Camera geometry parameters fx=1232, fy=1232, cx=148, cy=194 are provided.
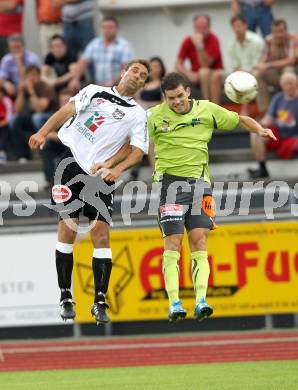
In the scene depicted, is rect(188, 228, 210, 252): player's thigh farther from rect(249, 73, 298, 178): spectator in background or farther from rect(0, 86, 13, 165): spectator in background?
rect(0, 86, 13, 165): spectator in background

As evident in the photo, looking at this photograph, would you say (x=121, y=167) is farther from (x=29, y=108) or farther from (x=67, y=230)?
(x=29, y=108)

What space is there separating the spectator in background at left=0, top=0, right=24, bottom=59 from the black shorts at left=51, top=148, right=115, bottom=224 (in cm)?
805

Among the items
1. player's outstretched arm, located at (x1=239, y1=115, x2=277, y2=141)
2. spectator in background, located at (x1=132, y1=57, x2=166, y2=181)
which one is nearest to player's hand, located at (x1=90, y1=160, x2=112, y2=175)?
player's outstretched arm, located at (x1=239, y1=115, x2=277, y2=141)

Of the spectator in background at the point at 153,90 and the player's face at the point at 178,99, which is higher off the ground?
the player's face at the point at 178,99

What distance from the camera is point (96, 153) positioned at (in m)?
11.8

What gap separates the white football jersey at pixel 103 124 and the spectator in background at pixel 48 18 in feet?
25.4

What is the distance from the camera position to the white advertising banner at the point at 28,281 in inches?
642

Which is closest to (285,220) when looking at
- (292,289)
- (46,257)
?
(292,289)

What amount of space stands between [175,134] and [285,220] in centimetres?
459

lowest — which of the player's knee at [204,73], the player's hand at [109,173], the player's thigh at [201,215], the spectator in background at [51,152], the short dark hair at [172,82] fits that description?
the spectator in background at [51,152]

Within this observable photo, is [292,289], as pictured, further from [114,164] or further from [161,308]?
[114,164]

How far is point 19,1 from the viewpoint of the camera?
63.8ft

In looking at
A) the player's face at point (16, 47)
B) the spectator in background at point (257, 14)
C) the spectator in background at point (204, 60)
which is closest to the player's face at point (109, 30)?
the spectator in background at point (204, 60)

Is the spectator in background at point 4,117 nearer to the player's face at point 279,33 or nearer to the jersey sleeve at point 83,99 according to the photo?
the player's face at point 279,33
